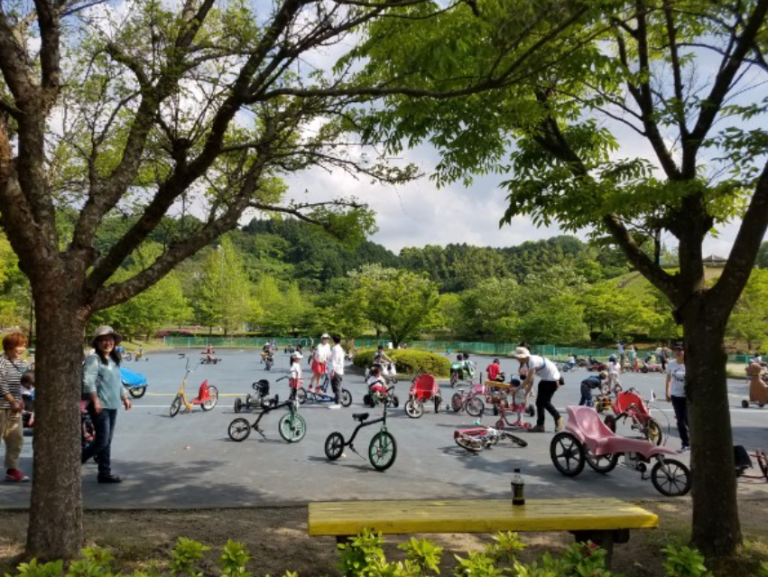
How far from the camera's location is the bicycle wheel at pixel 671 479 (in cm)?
666

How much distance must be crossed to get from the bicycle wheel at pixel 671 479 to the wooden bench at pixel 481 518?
2461 mm

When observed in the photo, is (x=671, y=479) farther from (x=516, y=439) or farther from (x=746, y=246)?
(x=746, y=246)

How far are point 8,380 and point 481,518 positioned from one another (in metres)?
5.28

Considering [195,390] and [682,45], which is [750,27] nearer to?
[682,45]

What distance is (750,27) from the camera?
464 centimetres

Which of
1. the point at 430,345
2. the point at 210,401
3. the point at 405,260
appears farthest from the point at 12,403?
the point at 405,260

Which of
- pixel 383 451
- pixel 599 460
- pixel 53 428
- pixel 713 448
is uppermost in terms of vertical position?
pixel 53 428

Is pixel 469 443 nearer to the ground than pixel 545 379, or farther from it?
nearer to the ground

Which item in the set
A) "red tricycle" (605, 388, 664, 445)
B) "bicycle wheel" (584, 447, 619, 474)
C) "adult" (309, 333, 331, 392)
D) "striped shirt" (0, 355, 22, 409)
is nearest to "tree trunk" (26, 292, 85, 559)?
"striped shirt" (0, 355, 22, 409)

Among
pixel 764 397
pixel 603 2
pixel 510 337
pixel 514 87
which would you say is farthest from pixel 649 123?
pixel 510 337

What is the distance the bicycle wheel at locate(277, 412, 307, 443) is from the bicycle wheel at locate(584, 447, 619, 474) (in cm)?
414

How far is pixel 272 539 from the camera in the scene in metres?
4.94

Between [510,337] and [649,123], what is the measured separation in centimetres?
4745

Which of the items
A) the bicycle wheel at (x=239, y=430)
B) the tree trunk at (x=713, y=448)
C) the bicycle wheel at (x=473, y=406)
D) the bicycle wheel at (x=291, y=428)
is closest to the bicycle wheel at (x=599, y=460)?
the tree trunk at (x=713, y=448)
